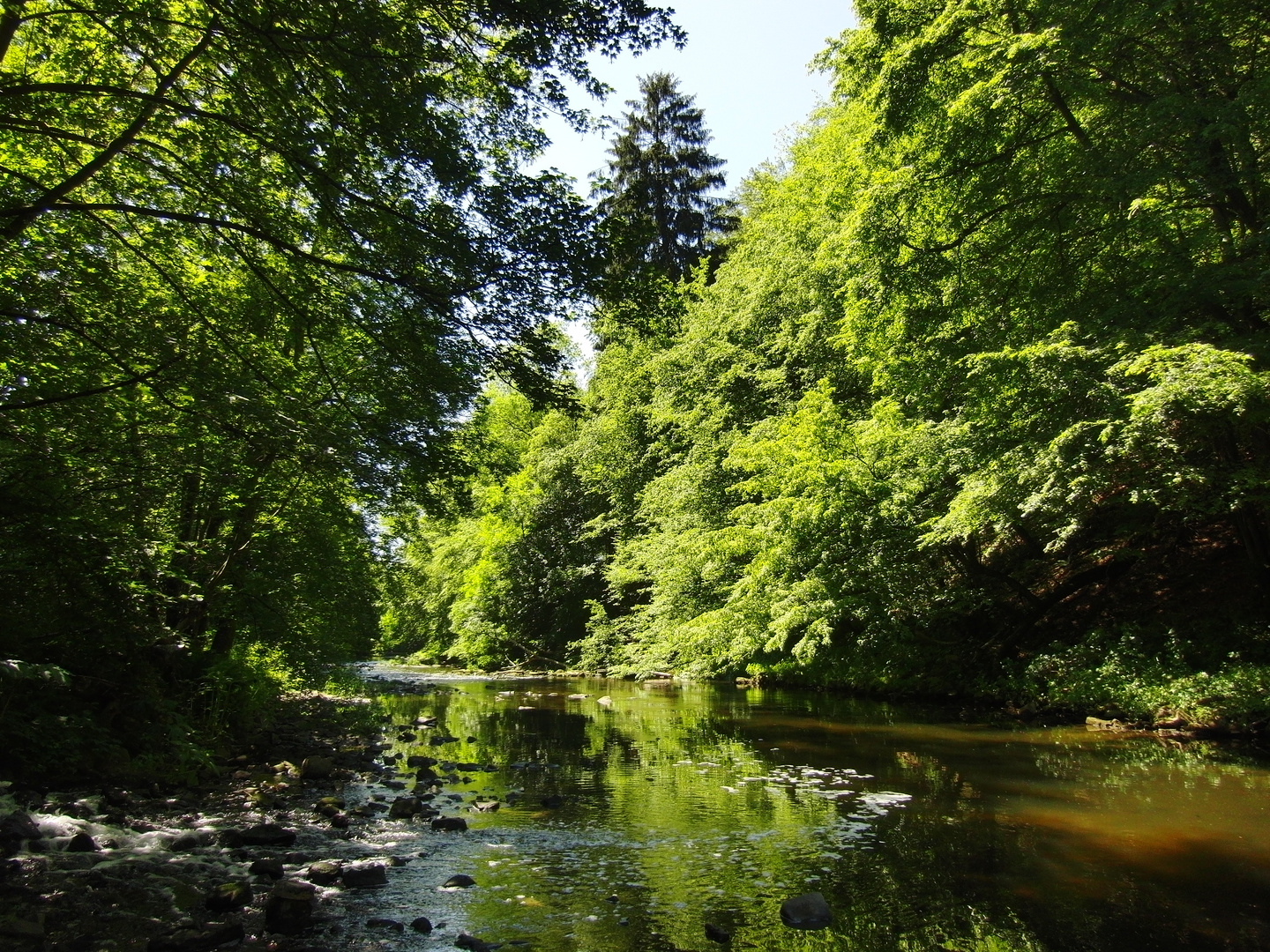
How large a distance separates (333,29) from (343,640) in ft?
33.0

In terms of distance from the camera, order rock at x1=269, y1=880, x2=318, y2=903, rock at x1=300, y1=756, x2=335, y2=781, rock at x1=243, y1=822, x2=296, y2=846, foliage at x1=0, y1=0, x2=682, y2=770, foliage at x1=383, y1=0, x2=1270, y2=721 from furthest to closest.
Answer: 1. foliage at x1=383, y1=0, x2=1270, y2=721
2. rock at x1=300, y1=756, x2=335, y2=781
3. rock at x1=243, y1=822, x2=296, y2=846
4. foliage at x1=0, y1=0, x2=682, y2=770
5. rock at x1=269, y1=880, x2=318, y2=903

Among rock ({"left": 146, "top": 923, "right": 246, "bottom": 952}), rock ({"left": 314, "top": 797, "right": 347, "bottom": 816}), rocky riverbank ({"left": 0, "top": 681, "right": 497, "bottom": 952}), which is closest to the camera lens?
rock ({"left": 146, "top": 923, "right": 246, "bottom": 952})

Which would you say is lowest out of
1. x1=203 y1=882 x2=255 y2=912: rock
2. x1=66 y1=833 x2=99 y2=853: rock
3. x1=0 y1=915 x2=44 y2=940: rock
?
x1=203 y1=882 x2=255 y2=912: rock

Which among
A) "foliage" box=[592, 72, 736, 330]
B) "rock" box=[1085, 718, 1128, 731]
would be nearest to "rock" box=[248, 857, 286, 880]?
"rock" box=[1085, 718, 1128, 731]

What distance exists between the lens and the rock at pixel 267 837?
236 inches

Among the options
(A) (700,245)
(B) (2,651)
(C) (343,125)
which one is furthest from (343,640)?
(A) (700,245)

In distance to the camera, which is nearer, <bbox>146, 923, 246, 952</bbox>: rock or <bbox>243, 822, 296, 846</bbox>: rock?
<bbox>146, 923, 246, 952</bbox>: rock

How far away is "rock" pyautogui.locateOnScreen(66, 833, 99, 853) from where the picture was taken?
5316 mm

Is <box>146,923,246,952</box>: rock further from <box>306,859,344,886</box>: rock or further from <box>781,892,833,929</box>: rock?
<box>781,892,833,929</box>: rock

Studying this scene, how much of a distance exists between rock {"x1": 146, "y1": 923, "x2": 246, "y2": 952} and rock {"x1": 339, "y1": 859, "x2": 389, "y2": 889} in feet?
3.65

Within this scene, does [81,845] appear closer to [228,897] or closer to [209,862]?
[209,862]

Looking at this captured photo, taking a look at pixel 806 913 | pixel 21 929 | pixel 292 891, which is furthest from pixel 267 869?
pixel 806 913

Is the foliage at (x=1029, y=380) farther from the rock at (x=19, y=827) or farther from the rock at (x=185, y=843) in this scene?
the rock at (x=19, y=827)

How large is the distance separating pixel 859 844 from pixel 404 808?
4088mm
